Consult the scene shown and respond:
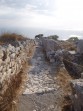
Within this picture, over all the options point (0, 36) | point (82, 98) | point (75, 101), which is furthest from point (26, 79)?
point (0, 36)

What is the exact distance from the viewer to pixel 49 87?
1079 cm

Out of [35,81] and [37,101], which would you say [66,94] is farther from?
[35,81]

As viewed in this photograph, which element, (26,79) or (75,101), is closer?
(75,101)

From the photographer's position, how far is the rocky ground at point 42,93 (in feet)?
28.2

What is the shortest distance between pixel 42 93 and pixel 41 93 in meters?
0.04

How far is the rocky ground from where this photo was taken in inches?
339

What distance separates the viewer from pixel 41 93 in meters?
10.0

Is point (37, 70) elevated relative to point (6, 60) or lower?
lower

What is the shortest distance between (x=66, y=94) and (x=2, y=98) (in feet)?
8.83

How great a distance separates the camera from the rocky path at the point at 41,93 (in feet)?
28.2

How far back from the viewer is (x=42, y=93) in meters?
10.0

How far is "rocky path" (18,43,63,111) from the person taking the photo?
28.2 feet

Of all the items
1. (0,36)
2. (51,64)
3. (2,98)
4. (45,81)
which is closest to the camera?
(2,98)

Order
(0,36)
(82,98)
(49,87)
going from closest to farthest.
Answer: (82,98) < (49,87) < (0,36)
